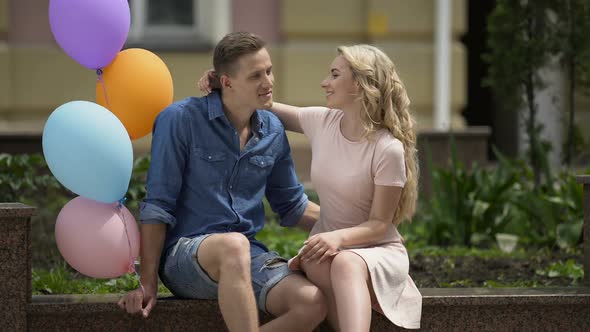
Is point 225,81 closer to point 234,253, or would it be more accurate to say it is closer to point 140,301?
point 234,253

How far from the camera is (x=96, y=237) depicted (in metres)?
4.04

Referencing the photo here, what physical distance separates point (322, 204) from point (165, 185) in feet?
2.02

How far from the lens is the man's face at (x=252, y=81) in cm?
415

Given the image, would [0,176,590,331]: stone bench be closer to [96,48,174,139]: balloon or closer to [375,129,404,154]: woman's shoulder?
[96,48,174,139]: balloon

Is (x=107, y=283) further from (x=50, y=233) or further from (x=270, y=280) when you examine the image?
(x=50, y=233)

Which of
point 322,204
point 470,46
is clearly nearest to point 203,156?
point 322,204

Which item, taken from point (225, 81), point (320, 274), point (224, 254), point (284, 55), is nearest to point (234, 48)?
point (225, 81)

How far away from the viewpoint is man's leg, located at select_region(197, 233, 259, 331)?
3873 mm

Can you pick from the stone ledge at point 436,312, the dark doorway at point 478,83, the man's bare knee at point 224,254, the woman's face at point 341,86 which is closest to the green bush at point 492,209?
the stone ledge at point 436,312

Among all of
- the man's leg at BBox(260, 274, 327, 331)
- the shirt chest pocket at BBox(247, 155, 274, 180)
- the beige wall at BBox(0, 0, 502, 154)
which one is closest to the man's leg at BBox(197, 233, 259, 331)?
the man's leg at BBox(260, 274, 327, 331)

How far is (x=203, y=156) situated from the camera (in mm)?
4176

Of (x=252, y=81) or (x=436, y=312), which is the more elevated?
(x=252, y=81)

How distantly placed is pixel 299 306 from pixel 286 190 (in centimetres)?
60

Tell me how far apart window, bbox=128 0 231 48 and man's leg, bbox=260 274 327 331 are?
5.35 metres
